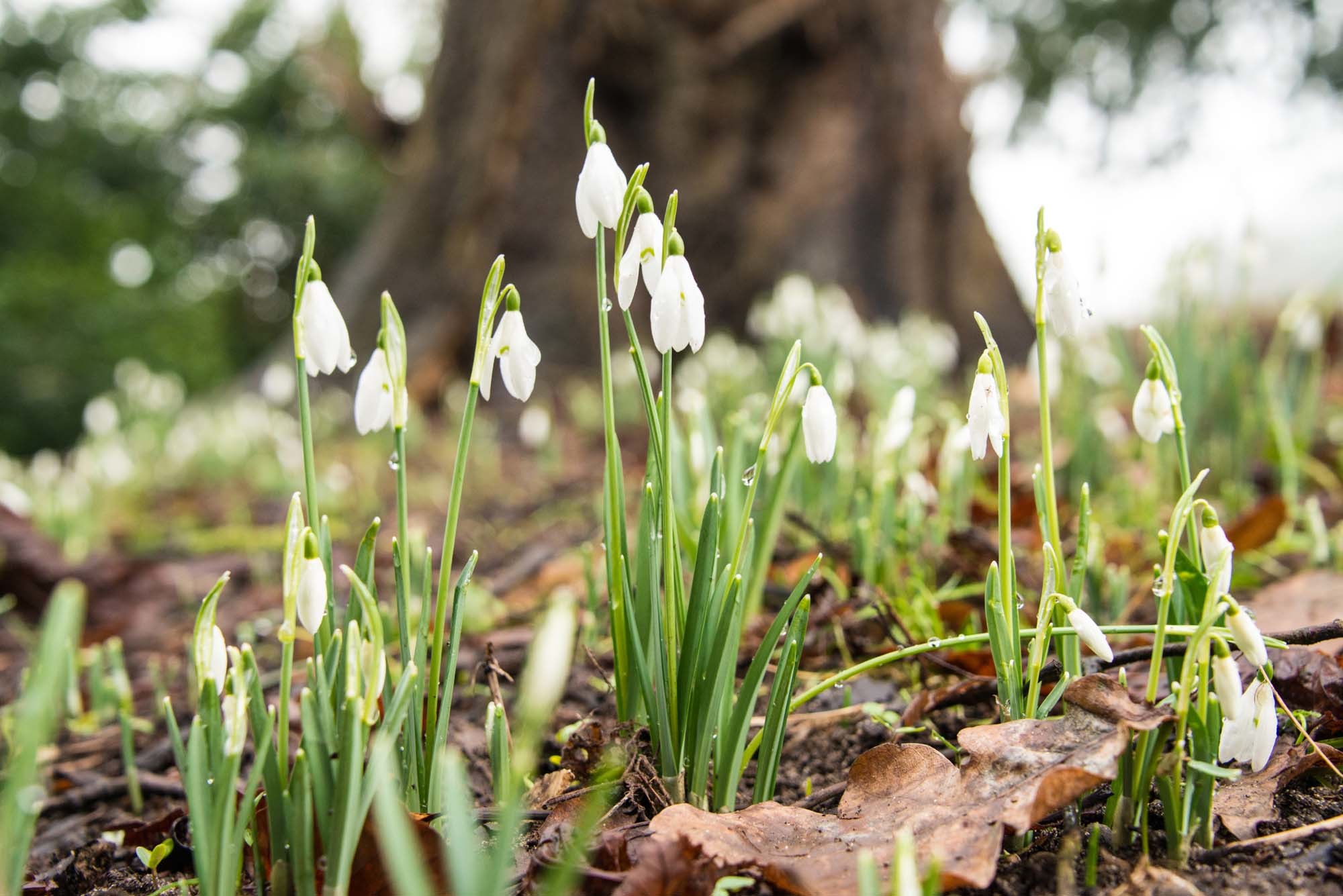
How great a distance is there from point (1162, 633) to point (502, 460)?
4155 mm

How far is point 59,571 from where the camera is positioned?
2.93 m

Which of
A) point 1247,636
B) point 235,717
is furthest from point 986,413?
point 235,717

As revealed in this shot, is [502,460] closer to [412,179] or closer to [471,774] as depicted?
[412,179]

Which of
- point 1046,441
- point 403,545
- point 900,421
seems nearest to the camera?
point 403,545

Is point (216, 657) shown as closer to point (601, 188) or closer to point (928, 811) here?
point (601, 188)

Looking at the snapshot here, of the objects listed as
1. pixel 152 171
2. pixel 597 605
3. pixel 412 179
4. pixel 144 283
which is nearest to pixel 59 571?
pixel 597 605

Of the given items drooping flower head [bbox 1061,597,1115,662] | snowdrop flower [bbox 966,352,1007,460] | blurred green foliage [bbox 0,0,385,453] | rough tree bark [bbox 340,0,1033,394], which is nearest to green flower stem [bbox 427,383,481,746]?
snowdrop flower [bbox 966,352,1007,460]

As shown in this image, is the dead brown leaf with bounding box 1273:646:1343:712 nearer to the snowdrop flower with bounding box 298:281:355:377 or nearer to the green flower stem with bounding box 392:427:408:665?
the green flower stem with bounding box 392:427:408:665

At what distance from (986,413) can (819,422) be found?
0.19 metres

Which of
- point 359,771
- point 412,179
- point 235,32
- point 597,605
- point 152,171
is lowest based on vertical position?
point 597,605

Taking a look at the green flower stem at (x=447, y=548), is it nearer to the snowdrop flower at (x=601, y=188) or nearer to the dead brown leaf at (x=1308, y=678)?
the snowdrop flower at (x=601, y=188)

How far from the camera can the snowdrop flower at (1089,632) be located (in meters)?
0.99

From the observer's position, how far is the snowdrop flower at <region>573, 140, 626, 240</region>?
1040mm

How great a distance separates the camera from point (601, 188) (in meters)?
1.04
